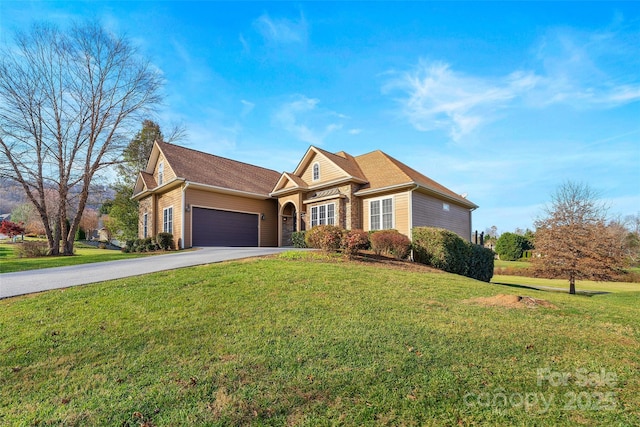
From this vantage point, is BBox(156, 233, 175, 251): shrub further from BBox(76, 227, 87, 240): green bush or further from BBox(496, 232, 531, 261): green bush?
BBox(496, 232, 531, 261): green bush

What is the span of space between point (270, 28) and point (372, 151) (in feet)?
34.3

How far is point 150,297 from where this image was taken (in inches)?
235

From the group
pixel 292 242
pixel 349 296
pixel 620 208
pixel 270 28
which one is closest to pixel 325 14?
pixel 270 28

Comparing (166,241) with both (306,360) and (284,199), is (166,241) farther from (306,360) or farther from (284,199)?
(306,360)

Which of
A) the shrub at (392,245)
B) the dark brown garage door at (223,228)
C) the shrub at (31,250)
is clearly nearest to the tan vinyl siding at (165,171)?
the dark brown garage door at (223,228)

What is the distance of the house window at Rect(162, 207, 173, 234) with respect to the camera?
18456mm

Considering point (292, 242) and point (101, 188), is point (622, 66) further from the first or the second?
point (101, 188)

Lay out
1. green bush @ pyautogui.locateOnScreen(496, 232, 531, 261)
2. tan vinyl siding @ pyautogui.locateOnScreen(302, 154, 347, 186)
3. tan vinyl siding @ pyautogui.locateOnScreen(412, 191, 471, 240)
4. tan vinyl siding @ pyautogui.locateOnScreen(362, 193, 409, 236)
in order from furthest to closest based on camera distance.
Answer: green bush @ pyautogui.locateOnScreen(496, 232, 531, 261) < tan vinyl siding @ pyautogui.locateOnScreen(302, 154, 347, 186) < tan vinyl siding @ pyautogui.locateOnScreen(412, 191, 471, 240) < tan vinyl siding @ pyautogui.locateOnScreen(362, 193, 409, 236)

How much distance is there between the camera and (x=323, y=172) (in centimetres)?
1812

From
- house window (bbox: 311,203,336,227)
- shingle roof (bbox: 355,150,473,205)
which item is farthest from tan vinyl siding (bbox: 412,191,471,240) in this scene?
house window (bbox: 311,203,336,227)

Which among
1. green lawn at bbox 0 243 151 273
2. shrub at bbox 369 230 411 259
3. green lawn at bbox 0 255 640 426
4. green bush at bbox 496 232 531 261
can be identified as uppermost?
shrub at bbox 369 230 411 259

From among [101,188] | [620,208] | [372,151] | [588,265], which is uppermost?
[372,151]

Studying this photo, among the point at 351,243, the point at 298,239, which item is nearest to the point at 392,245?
the point at 351,243

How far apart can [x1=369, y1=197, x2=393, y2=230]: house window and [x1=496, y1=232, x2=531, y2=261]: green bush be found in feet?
76.4
